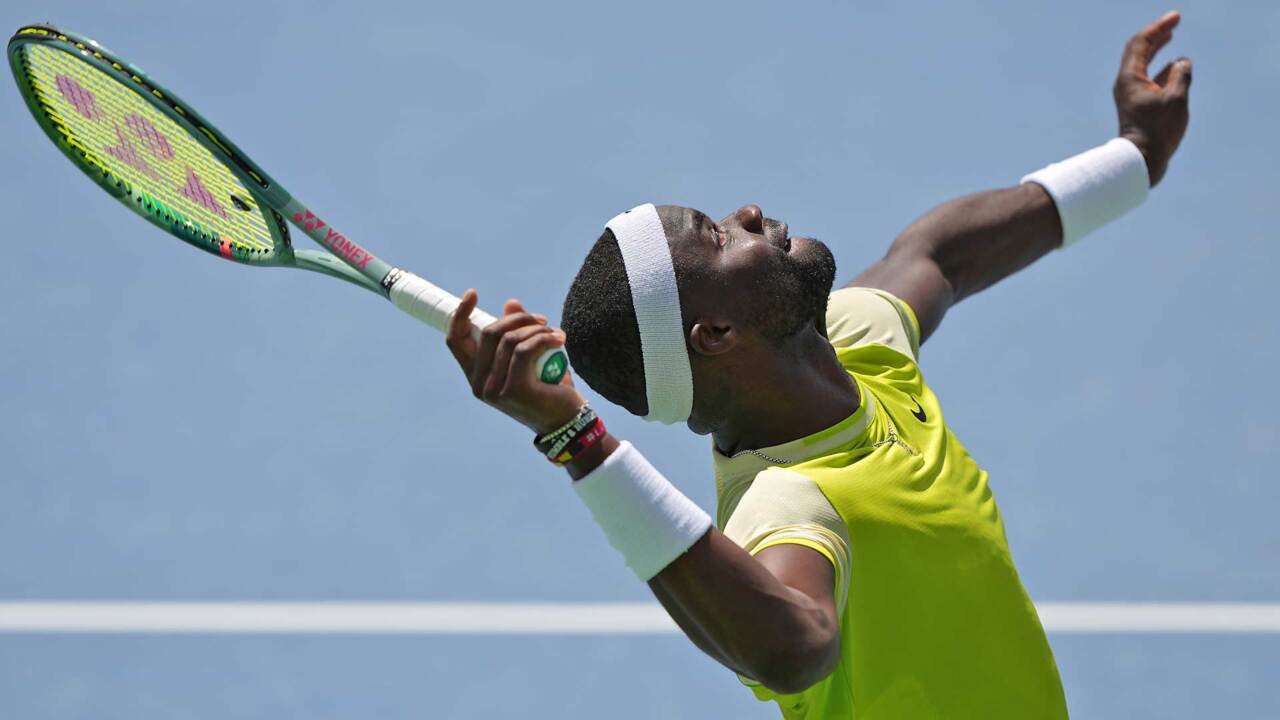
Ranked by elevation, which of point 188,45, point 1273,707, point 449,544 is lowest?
point 1273,707

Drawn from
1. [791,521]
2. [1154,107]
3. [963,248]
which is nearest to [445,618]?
[963,248]

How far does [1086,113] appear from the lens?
9.03m

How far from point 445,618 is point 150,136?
2.84 m

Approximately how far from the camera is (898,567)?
3.41 metres

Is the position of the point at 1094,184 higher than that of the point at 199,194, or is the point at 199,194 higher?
the point at 199,194

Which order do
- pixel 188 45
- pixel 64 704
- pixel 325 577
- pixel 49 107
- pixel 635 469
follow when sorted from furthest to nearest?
pixel 188 45, pixel 325 577, pixel 64 704, pixel 49 107, pixel 635 469

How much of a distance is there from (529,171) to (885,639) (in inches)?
229

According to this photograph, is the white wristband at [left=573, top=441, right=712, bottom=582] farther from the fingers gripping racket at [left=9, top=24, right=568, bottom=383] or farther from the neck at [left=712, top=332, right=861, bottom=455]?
the fingers gripping racket at [left=9, top=24, right=568, bottom=383]

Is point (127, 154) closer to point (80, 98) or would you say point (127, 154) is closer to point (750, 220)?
point (80, 98)

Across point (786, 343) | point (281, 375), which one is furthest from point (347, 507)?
point (786, 343)

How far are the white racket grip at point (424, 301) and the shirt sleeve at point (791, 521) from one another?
0.60m

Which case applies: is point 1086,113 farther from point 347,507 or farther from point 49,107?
point 49,107

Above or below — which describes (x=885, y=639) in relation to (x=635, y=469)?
below

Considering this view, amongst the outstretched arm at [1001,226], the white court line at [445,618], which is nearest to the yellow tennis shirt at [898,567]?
the outstretched arm at [1001,226]
